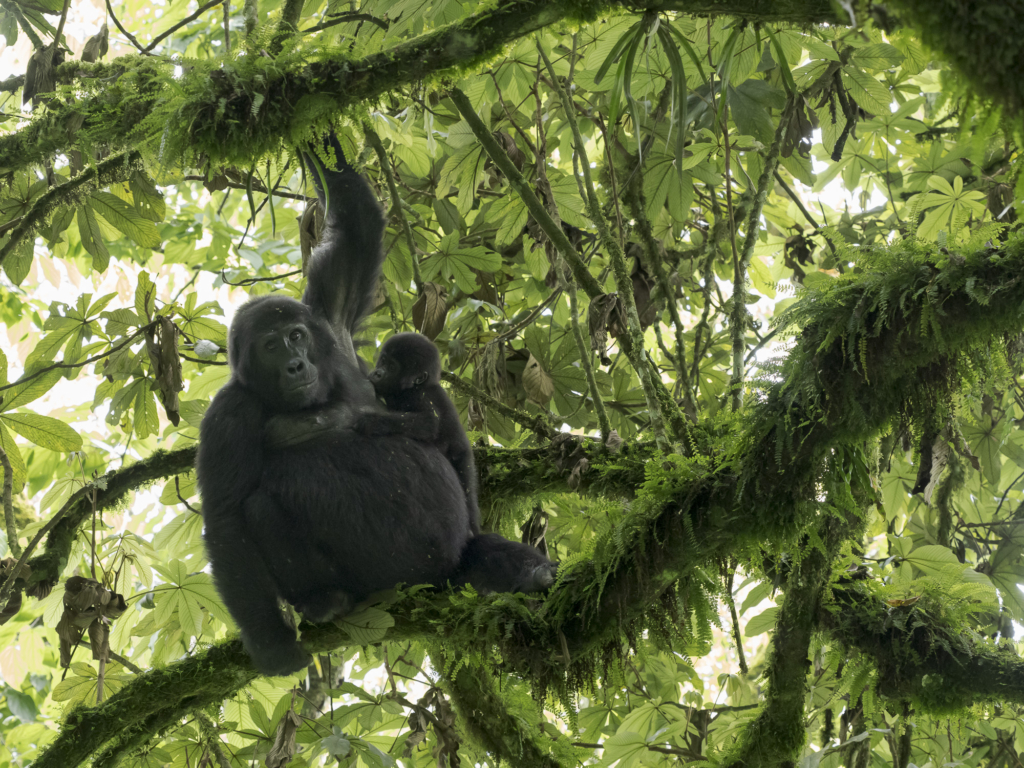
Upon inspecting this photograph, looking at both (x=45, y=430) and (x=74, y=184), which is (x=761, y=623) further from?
(x=74, y=184)

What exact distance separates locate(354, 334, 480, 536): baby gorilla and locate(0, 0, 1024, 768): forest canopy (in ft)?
0.74

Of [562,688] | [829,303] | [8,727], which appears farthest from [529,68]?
[8,727]

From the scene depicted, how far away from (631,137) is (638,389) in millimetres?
1558

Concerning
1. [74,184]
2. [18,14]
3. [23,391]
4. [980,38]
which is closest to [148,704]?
[23,391]

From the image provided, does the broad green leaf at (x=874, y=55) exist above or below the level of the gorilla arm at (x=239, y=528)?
above

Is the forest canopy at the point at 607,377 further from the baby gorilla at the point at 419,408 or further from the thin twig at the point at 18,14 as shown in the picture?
the baby gorilla at the point at 419,408

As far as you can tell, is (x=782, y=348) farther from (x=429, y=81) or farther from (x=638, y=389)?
(x=638, y=389)

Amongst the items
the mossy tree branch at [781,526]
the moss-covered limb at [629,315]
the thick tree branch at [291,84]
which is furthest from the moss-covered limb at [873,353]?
the moss-covered limb at [629,315]

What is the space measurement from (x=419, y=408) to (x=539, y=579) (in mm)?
966

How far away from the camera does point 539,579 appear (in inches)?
111

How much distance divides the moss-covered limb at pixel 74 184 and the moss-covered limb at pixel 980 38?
2.72 meters

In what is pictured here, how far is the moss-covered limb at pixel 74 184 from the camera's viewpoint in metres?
3.05

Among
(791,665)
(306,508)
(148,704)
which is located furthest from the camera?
(306,508)

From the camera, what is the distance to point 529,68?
12.5 ft
